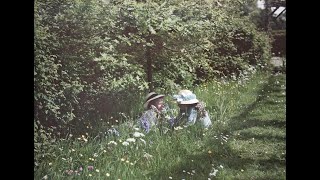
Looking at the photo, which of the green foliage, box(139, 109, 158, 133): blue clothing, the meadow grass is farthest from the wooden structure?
box(139, 109, 158, 133): blue clothing

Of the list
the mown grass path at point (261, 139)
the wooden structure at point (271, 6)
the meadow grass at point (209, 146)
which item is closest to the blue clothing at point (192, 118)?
the meadow grass at point (209, 146)

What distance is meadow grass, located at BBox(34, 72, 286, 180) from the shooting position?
2617 millimetres

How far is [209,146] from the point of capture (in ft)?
8.73

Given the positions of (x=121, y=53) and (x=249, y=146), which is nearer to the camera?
(x=249, y=146)

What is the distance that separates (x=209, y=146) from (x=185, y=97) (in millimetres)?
305

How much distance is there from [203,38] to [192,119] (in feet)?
1.52

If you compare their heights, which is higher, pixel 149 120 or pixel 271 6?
pixel 271 6

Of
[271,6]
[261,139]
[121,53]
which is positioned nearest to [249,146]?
[261,139]

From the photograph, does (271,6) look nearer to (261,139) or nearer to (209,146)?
(261,139)

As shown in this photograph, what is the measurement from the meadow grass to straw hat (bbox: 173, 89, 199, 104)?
4cm

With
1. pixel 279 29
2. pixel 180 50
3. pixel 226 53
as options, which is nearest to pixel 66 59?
pixel 180 50

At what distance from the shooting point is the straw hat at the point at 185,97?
2.71 meters
